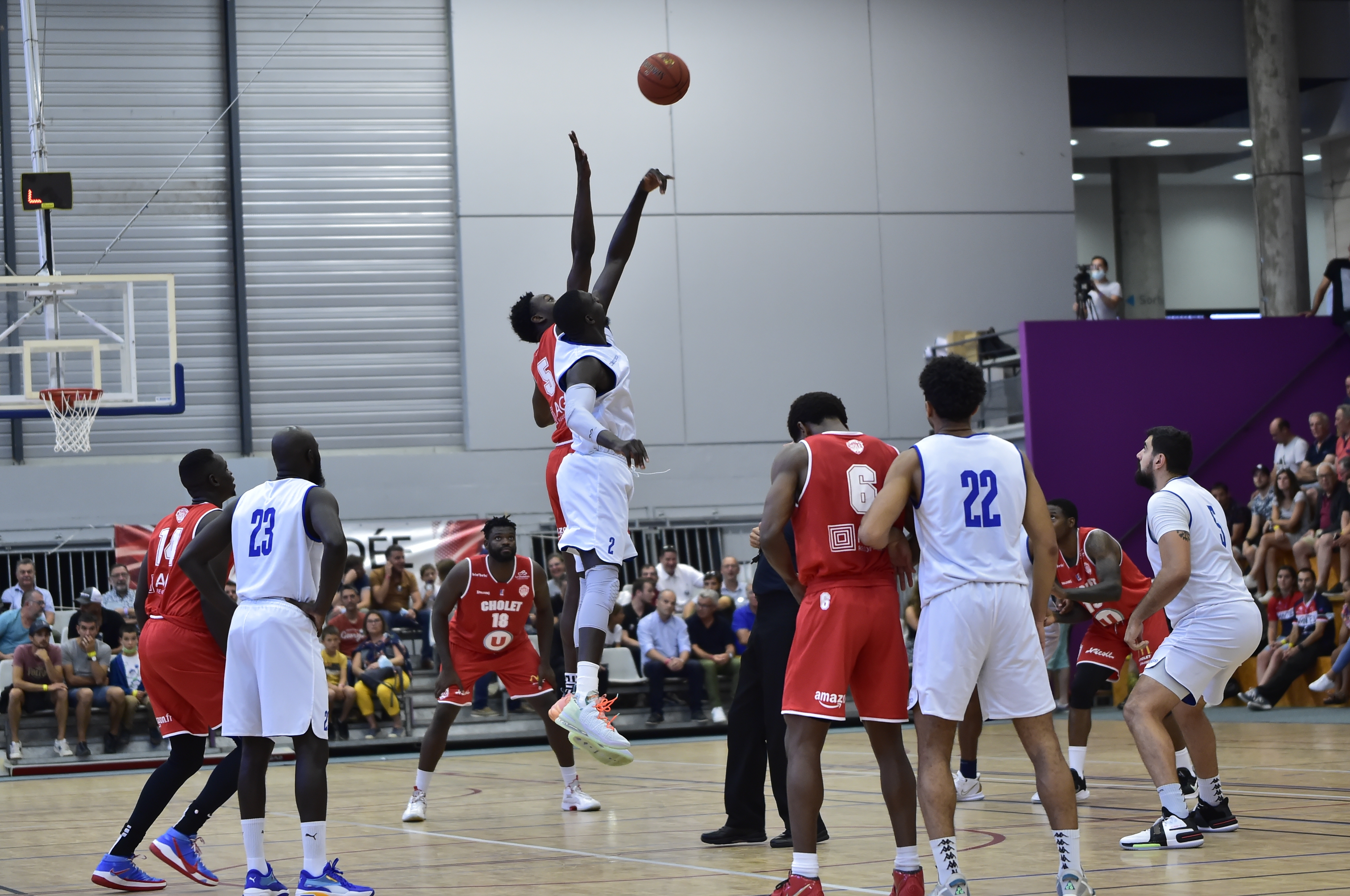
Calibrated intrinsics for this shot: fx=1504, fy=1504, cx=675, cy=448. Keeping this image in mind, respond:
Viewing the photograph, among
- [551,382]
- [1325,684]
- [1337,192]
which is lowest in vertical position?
[1325,684]

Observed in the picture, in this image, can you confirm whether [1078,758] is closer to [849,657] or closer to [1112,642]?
[1112,642]

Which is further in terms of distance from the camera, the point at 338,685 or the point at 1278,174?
the point at 1278,174

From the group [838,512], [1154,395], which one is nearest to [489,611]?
[838,512]

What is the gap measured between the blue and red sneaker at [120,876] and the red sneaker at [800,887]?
3.09m

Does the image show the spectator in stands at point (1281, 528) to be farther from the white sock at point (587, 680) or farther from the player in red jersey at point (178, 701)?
the player in red jersey at point (178, 701)

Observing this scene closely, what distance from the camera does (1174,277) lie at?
1122 inches

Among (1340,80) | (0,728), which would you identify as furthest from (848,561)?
(1340,80)

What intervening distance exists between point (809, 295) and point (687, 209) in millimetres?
2119

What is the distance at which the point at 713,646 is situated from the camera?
54.7 ft

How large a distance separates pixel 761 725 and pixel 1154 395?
12.8 m

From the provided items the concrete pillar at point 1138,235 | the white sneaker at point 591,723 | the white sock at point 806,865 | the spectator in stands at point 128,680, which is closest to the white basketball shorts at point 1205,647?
the white sock at point 806,865

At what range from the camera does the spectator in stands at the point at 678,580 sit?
17.6 meters

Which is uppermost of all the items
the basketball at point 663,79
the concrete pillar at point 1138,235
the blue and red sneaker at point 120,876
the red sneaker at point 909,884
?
the concrete pillar at point 1138,235

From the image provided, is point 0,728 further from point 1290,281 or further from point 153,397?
point 1290,281
